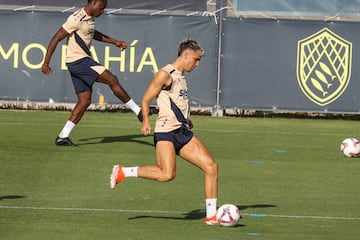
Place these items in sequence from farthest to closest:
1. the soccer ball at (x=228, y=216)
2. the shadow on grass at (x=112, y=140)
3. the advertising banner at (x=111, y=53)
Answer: the advertising banner at (x=111, y=53) → the shadow on grass at (x=112, y=140) → the soccer ball at (x=228, y=216)

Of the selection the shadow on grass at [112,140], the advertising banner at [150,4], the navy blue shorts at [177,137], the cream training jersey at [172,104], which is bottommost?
the shadow on grass at [112,140]

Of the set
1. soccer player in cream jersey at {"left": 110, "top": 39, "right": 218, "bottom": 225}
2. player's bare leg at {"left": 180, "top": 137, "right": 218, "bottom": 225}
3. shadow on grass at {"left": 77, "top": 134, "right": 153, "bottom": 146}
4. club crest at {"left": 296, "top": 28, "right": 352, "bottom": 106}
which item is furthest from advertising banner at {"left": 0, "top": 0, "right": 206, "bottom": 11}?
player's bare leg at {"left": 180, "top": 137, "right": 218, "bottom": 225}

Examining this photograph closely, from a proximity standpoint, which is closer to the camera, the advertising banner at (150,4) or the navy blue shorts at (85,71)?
the navy blue shorts at (85,71)

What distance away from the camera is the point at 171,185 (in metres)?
15.1

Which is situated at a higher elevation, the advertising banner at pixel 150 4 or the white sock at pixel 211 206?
the advertising banner at pixel 150 4

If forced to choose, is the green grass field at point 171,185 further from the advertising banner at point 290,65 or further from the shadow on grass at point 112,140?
the advertising banner at point 290,65

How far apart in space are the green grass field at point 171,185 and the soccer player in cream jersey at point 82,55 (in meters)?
0.73

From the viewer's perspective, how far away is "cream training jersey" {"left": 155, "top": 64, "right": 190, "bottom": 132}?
12453 mm

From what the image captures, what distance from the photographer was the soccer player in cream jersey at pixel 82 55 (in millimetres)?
17719

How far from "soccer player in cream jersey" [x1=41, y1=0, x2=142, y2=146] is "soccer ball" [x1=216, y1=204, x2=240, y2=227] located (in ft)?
19.2

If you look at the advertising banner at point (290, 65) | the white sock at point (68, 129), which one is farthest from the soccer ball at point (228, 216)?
the advertising banner at point (290, 65)

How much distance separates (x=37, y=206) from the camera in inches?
520

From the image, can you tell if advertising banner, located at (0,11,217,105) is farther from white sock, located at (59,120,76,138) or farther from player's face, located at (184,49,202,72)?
player's face, located at (184,49,202,72)

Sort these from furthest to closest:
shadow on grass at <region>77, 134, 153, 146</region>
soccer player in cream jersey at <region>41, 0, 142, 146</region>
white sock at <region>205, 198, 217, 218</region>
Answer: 1. shadow on grass at <region>77, 134, 153, 146</region>
2. soccer player in cream jersey at <region>41, 0, 142, 146</region>
3. white sock at <region>205, 198, 217, 218</region>
